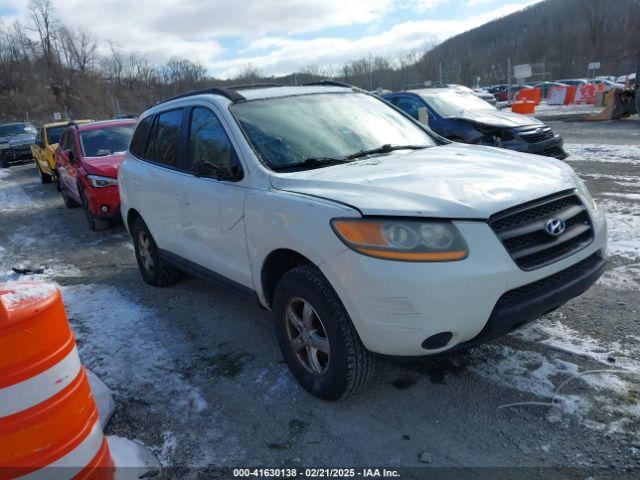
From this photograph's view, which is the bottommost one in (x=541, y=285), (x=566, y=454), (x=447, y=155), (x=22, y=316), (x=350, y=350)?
(x=566, y=454)

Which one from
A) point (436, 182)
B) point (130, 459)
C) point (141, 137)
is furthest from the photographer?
point (141, 137)

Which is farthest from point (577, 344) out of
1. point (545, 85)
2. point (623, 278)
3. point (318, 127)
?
point (545, 85)

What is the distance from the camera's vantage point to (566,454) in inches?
96.7

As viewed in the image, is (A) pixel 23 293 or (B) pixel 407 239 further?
(B) pixel 407 239

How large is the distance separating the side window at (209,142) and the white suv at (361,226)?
16mm

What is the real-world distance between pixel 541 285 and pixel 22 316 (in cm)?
249

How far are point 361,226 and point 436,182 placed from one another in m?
0.60

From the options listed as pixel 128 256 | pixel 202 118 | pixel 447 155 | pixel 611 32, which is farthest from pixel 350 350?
pixel 611 32

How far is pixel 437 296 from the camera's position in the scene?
243 cm

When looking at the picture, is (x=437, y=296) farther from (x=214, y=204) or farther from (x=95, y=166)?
(x=95, y=166)

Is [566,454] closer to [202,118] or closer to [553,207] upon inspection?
[553,207]

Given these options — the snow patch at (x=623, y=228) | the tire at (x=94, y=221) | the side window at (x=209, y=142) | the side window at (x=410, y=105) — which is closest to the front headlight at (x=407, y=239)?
the side window at (x=209, y=142)

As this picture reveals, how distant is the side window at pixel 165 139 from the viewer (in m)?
4.40

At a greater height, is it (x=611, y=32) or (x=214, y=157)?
(x=611, y=32)
